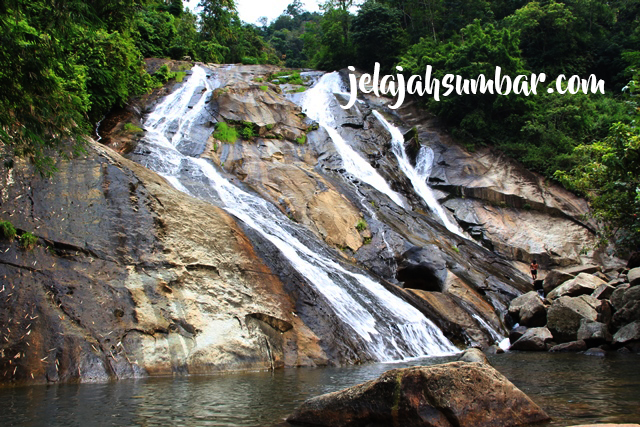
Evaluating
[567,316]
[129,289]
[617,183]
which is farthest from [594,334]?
[129,289]

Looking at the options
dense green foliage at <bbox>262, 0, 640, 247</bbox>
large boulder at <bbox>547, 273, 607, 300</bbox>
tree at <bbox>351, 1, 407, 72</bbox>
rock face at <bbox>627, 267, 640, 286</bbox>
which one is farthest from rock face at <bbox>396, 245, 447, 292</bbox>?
tree at <bbox>351, 1, 407, 72</bbox>

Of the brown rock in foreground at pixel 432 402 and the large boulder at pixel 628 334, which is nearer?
the brown rock in foreground at pixel 432 402

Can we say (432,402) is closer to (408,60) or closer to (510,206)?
(510,206)

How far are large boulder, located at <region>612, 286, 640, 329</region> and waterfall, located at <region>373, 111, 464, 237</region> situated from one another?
1128 centimetres

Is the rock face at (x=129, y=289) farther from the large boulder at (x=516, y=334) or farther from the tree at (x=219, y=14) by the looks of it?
the large boulder at (x=516, y=334)

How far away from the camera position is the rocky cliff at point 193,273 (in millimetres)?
7980

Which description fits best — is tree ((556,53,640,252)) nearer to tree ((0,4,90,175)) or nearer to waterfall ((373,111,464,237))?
waterfall ((373,111,464,237))

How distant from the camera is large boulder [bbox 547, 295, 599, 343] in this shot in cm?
1310

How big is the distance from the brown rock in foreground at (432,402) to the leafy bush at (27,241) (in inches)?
264

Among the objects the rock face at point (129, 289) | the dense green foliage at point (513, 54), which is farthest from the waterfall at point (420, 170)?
the rock face at point (129, 289)

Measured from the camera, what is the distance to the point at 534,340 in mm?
12727

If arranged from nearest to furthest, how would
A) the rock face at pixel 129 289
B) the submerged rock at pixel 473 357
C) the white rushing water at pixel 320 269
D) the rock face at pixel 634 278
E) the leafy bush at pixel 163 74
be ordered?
the submerged rock at pixel 473 357 < the rock face at pixel 129 289 < the white rushing water at pixel 320 269 < the rock face at pixel 634 278 < the leafy bush at pixel 163 74

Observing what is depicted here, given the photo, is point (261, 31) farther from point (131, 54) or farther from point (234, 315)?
point (234, 315)

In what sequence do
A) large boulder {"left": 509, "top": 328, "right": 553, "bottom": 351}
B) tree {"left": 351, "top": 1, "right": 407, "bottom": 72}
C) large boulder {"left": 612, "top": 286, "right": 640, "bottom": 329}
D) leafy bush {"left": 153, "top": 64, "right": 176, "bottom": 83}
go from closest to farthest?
1. large boulder {"left": 612, "top": 286, "right": 640, "bottom": 329}
2. large boulder {"left": 509, "top": 328, "right": 553, "bottom": 351}
3. leafy bush {"left": 153, "top": 64, "right": 176, "bottom": 83}
4. tree {"left": 351, "top": 1, "right": 407, "bottom": 72}
